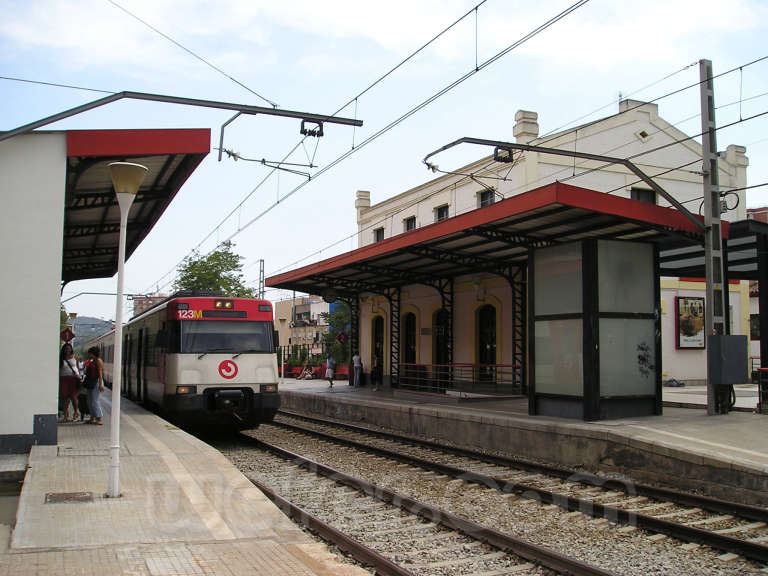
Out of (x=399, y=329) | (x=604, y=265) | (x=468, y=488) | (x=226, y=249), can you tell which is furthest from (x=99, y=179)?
(x=226, y=249)

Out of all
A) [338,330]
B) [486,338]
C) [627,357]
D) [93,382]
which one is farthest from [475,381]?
[338,330]

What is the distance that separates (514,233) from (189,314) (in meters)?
6.99

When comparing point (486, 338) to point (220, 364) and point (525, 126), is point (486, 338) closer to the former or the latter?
point (525, 126)

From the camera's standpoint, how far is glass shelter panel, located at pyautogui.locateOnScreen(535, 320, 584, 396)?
1280 centimetres

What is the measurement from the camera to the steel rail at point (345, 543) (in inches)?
223

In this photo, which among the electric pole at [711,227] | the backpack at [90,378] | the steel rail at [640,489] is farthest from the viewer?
the backpack at [90,378]

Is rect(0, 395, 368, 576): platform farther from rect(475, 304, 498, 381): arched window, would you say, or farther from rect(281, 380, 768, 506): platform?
rect(475, 304, 498, 381): arched window

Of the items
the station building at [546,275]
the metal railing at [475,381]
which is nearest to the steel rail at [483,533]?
the station building at [546,275]

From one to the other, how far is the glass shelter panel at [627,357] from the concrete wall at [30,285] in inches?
359

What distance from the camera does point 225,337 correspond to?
13.2 metres

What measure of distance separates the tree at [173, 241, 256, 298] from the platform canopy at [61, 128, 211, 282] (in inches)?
684

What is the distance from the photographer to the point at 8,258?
31.6 feet

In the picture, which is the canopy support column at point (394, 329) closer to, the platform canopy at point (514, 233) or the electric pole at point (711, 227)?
the platform canopy at point (514, 233)

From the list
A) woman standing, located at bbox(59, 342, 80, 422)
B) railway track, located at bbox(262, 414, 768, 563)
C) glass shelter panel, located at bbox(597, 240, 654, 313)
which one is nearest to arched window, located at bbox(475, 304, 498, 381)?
glass shelter panel, located at bbox(597, 240, 654, 313)
